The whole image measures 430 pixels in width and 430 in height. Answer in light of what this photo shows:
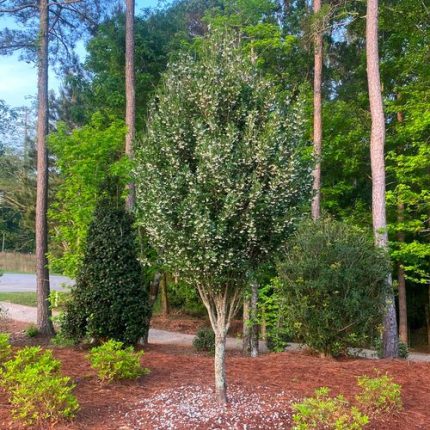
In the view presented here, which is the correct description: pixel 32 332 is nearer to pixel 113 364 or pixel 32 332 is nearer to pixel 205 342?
pixel 205 342

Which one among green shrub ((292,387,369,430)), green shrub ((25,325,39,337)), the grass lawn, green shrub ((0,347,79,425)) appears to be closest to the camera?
green shrub ((292,387,369,430))

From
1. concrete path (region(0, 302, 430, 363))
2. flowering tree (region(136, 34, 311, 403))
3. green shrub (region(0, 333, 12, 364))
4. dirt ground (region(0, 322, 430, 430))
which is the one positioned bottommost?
concrete path (region(0, 302, 430, 363))

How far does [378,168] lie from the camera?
9.80 metres

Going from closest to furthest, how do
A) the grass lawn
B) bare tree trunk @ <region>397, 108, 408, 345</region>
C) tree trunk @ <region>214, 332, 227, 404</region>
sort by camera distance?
tree trunk @ <region>214, 332, 227, 404</region>, bare tree trunk @ <region>397, 108, 408, 345</region>, the grass lawn

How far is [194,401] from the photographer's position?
4.90m

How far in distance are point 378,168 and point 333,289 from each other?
312 centimetres

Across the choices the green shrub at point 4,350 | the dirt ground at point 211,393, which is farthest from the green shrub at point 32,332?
the green shrub at point 4,350

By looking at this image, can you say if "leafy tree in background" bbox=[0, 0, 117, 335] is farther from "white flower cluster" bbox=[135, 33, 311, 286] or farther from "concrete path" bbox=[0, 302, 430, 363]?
"white flower cluster" bbox=[135, 33, 311, 286]

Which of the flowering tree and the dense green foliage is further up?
the flowering tree

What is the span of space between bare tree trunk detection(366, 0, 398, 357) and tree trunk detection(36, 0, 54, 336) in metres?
7.79

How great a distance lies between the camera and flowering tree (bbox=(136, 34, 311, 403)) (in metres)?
4.45

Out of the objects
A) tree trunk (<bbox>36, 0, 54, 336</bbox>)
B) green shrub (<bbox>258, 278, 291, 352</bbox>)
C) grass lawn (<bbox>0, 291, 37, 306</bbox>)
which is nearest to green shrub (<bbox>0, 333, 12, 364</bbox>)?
green shrub (<bbox>258, 278, 291, 352</bbox>)

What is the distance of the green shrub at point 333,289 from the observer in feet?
26.3

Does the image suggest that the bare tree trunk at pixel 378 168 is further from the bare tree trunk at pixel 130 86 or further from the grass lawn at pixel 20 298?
the grass lawn at pixel 20 298
